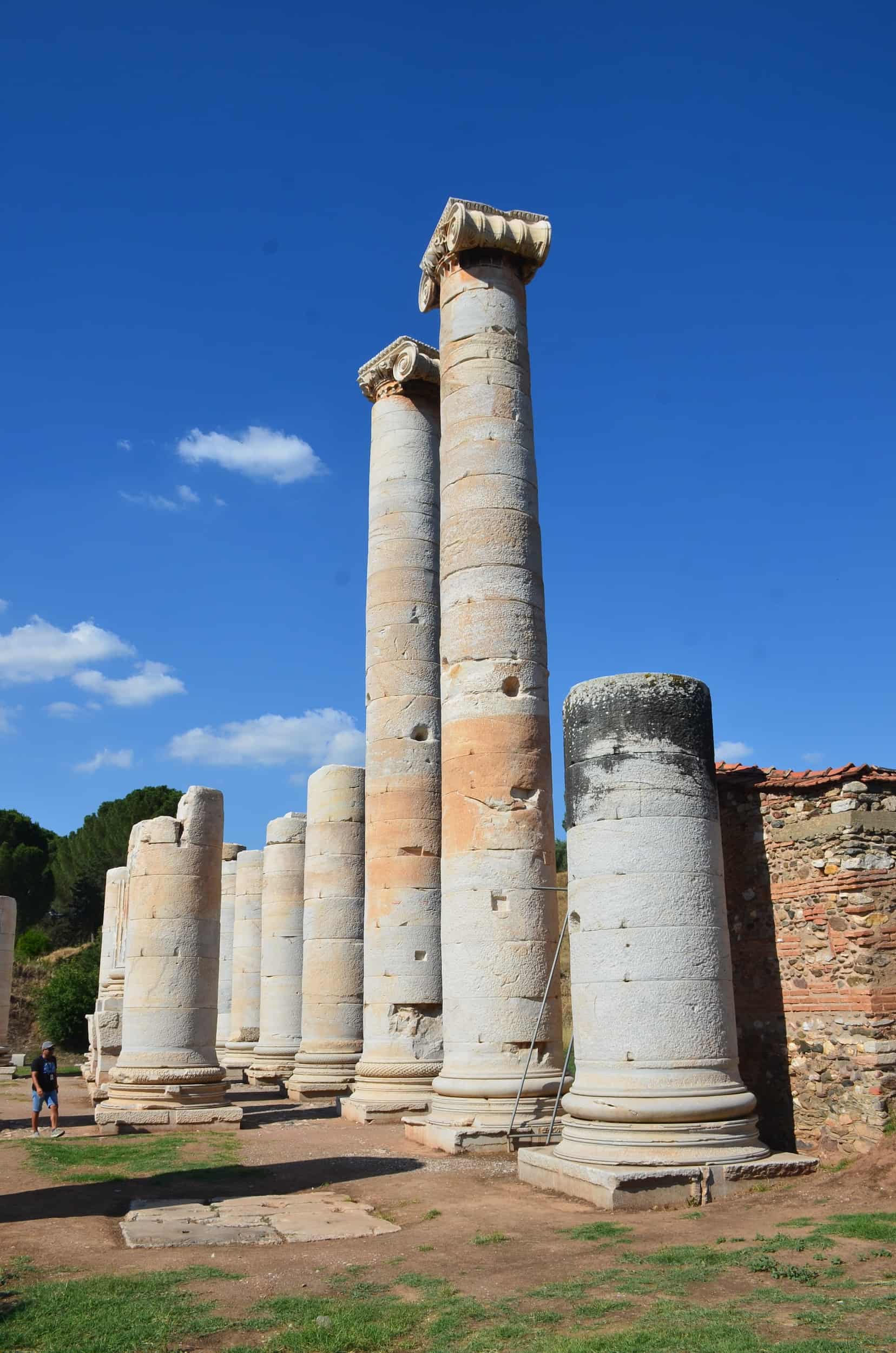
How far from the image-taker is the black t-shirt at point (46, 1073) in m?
16.8

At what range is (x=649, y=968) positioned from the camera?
10031 mm

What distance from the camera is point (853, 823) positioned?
10672mm

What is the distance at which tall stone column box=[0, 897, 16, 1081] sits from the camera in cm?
2941

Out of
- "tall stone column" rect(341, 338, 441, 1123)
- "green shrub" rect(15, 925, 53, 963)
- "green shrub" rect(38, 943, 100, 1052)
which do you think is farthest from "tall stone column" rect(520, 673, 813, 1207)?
"green shrub" rect(15, 925, 53, 963)

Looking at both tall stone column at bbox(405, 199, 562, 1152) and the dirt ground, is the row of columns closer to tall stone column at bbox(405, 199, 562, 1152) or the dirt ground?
tall stone column at bbox(405, 199, 562, 1152)

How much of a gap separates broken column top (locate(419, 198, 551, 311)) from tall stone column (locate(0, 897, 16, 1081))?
843 inches

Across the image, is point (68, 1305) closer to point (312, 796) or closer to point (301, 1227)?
point (301, 1227)

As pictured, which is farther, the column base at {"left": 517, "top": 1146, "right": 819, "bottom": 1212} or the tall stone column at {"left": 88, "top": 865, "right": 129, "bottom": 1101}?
the tall stone column at {"left": 88, "top": 865, "right": 129, "bottom": 1101}

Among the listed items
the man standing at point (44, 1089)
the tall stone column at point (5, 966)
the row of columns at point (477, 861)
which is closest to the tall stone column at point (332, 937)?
the row of columns at point (477, 861)

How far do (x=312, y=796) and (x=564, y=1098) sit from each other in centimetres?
1088

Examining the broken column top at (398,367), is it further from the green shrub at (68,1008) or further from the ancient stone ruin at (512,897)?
the green shrub at (68,1008)

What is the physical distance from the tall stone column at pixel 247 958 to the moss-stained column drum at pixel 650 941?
689 inches

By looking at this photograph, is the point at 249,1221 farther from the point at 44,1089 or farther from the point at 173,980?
the point at 44,1089

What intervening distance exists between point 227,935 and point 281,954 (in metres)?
6.11
